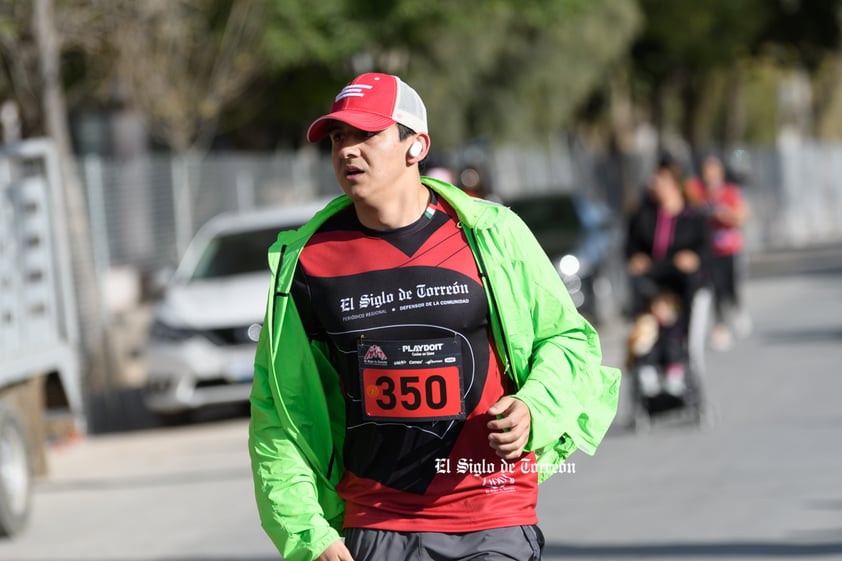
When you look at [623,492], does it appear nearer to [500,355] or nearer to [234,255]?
[500,355]

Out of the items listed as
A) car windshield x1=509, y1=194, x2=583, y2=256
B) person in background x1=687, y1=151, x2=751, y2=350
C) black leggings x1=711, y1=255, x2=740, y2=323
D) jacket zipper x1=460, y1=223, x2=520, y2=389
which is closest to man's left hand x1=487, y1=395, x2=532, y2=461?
jacket zipper x1=460, y1=223, x2=520, y2=389

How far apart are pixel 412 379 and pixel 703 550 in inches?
162

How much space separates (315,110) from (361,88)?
2603 centimetres

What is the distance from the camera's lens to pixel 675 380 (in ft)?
38.3

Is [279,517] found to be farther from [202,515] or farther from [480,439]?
[202,515]

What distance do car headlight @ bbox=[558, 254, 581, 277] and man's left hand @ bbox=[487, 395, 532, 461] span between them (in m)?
14.1

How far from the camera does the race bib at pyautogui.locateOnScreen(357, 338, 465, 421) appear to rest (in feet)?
12.8

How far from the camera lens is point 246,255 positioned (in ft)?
48.3

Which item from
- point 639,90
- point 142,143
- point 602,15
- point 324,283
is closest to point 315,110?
point 142,143

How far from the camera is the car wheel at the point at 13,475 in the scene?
30.6 feet

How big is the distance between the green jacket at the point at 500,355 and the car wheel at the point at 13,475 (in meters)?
5.61

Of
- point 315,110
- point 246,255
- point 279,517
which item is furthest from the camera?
point 315,110

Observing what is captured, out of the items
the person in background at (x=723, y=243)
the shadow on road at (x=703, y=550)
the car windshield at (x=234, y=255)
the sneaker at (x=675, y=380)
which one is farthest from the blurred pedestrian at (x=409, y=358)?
the person in background at (x=723, y=243)

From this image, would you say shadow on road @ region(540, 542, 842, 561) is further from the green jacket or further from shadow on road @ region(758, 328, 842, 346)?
shadow on road @ region(758, 328, 842, 346)
